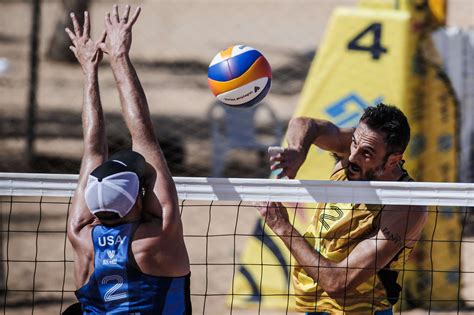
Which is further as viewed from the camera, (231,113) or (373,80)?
(231,113)

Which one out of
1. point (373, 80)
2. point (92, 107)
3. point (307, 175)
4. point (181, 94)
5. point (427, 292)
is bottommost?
point (181, 94)

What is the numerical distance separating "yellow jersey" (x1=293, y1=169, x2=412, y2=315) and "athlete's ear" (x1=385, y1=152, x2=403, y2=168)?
23cm

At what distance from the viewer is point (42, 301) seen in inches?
316

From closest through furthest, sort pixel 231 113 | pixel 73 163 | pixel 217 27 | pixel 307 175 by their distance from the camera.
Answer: pixel 307 175 < pixel 231 113 < pixel 73 163 < pixel 217 27

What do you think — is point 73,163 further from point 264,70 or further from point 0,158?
point 264,70

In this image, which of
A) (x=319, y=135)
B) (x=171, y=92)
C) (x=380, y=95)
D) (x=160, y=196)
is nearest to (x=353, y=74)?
(x=380, y=95)

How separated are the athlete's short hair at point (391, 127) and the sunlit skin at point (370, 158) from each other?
0.07 feet

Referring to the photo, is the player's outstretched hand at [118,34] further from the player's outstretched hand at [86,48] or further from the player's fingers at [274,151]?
the player's fingers at [274,151]

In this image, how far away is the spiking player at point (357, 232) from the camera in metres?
4.30

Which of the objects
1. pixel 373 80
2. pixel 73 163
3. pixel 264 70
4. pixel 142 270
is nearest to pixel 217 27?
pixel 73 163

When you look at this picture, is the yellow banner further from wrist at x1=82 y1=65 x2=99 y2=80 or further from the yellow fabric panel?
wrist at x1=82 y1=65 x2=99 y2=80

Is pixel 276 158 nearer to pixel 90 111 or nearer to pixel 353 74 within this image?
pixel 90 111

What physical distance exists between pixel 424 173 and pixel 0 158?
19.5ft

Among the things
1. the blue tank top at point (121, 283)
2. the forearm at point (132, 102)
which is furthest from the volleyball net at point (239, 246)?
the blue tank top at point (121, 283)
